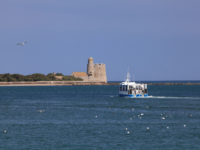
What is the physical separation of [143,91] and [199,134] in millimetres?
62019

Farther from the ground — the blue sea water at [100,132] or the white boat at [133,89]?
the white boat at [133,89]

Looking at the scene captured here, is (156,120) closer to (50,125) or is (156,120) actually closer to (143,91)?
(50,125)

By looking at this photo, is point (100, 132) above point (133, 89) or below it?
below

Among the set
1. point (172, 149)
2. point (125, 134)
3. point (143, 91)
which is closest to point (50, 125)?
point (125, 134)

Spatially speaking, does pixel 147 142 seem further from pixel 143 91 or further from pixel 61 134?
pixel 143 91

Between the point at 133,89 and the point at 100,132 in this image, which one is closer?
the point at 100,132

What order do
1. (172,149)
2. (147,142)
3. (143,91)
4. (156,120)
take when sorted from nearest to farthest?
(172,149), (147,142), (156,120), (143,91)

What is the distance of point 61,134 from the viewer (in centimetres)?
4081

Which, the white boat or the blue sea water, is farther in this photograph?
the white boat

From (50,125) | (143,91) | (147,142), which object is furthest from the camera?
(143,91)

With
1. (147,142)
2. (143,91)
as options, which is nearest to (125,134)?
(147,142)

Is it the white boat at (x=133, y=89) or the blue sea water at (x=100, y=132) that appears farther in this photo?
the white boat at (x=133, y=89)

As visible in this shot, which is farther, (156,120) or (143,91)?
(143,91)

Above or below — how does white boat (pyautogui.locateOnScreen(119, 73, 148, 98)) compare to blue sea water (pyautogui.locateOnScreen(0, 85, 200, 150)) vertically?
above
